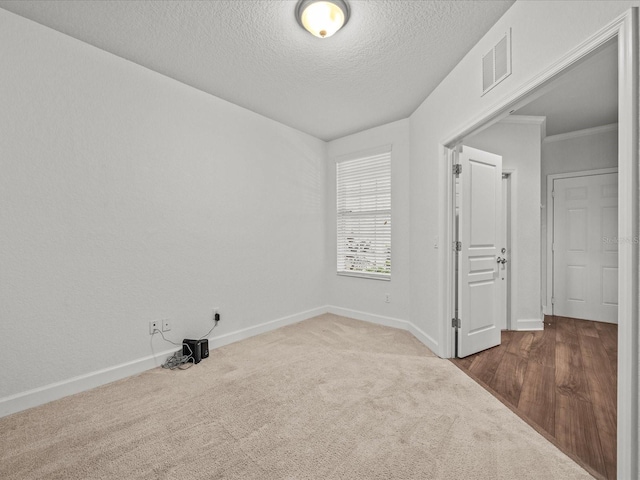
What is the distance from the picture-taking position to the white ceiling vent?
6.33ft

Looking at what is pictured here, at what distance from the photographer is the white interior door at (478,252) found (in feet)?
9.55

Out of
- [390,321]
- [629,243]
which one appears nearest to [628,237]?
[629,243]

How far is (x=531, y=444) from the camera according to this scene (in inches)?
66.6

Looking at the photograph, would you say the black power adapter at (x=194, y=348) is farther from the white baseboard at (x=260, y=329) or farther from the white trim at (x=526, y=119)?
the white trim at (x=526, y=119)

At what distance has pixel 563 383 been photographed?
8.00 ft

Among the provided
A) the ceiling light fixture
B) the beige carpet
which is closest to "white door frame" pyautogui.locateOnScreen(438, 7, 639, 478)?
the beige carpet

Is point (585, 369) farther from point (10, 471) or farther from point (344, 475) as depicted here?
point (10, 471)

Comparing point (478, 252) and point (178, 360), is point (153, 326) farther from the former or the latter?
point (478, 252)

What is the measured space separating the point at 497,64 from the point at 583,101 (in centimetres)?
243

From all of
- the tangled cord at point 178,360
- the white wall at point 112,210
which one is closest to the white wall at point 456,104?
the white wall at point 112,210

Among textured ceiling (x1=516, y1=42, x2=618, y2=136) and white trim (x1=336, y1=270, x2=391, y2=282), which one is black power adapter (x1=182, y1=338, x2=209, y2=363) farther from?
textured ceiling (x1=516, y1=42, x2=618, y2=136)

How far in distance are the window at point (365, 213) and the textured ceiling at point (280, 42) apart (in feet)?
3.50

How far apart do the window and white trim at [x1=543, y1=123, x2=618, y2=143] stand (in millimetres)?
2800

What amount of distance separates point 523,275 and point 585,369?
1.43 m
